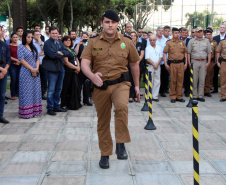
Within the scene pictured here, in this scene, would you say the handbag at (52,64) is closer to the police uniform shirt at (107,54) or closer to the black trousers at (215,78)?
the police uniform shirt at (107,54)

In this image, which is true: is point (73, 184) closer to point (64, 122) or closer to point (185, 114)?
point (64, 122)

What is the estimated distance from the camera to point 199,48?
10.3m

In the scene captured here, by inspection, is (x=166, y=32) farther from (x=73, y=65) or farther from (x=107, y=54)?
(x=107, y=54)

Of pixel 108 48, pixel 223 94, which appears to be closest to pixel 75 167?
pixel 108 48

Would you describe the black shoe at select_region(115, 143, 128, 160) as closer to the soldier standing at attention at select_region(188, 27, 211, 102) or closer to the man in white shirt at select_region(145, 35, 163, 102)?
the man in white shirt at select_region(145, 35, 163, 102)

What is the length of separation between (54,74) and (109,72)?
3.99 meters

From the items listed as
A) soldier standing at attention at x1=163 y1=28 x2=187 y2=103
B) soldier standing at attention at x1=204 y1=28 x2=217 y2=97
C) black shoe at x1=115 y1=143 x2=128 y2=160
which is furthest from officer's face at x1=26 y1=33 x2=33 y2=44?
soldier standing at attention at x1=204 y1=28 x2=217 y2=97

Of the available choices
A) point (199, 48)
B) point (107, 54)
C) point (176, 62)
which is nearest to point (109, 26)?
point (107, 54)

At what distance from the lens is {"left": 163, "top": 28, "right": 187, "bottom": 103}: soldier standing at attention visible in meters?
10.1

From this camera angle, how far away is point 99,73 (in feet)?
14.2

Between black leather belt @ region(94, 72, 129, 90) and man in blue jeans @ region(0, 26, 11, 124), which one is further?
man in blue jeans @ region(0, 26, 11, 124)

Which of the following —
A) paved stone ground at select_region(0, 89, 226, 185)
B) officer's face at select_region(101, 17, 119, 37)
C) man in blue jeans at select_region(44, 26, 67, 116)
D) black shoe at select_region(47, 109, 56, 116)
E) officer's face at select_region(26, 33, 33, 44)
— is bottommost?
black shoe at select_region(47, 109, 56, 116)

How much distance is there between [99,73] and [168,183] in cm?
166

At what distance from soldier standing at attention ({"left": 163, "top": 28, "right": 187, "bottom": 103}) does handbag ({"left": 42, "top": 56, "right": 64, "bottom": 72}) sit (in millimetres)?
3631
